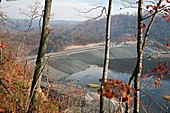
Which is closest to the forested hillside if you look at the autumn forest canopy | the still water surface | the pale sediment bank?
the autumn forest canopy

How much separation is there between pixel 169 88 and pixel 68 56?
21808 mm

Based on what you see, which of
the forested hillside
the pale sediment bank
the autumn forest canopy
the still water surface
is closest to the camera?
the autumn forest canopy

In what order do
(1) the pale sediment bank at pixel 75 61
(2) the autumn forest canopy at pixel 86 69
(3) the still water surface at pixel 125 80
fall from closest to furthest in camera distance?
(2) the autumn forest canopy at pixel 86 69 < (3) the still water surface at pixel 125 80 < (1) the pale sediment bank at pixel 75 61

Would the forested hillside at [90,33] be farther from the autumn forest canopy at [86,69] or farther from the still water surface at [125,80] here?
the still water surface at [125,80]

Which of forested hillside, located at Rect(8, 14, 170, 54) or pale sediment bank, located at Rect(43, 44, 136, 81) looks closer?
pale sediment bank, located at Rect(43, 44, 136, 81)

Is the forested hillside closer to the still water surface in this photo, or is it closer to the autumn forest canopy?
the autumn forest canopy

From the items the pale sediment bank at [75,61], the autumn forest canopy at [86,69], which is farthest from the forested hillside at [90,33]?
the pale sediment bank at [75,61]

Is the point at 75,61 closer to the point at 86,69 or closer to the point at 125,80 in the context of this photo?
the point at 86,69

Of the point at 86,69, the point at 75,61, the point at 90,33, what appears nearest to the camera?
the point at 86,69

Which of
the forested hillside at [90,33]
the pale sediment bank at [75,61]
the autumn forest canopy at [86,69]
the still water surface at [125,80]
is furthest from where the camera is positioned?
the forested hillside at [90,33]

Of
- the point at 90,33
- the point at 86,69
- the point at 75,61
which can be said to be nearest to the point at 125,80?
the point at 86,69

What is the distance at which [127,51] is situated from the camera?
5728cm

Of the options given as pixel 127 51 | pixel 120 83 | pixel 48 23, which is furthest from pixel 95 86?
pixel 127 51

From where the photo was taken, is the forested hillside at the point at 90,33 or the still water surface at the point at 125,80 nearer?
the still water surface at the point at 125,80
